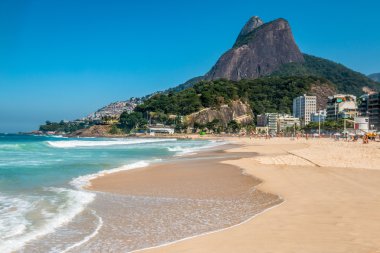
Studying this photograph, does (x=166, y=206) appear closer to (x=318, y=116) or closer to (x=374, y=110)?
(x=374, y=110)

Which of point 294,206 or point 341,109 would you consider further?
point 341,109

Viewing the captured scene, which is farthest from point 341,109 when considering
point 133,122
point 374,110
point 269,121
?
point 133,122

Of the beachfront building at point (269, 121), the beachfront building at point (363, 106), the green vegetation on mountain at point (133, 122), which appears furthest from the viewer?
the beachfront building at point (269, 121)

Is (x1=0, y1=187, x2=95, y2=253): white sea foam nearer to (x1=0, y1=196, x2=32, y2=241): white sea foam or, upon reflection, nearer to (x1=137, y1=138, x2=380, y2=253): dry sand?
(x1=0, y1=196, x2=32, y2=241): white sea foam

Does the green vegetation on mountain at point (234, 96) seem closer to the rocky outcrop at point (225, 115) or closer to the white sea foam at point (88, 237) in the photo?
the rocky outcrop at point (225, 115)

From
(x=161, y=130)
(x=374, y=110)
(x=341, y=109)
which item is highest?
(x=341, y=109)

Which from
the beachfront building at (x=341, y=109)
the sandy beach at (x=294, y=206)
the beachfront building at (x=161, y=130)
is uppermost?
the beachfront building at (x=341, y=109)

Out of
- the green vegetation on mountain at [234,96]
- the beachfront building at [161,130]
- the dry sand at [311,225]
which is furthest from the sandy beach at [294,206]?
the green vegetation on mountain at [234,96]
